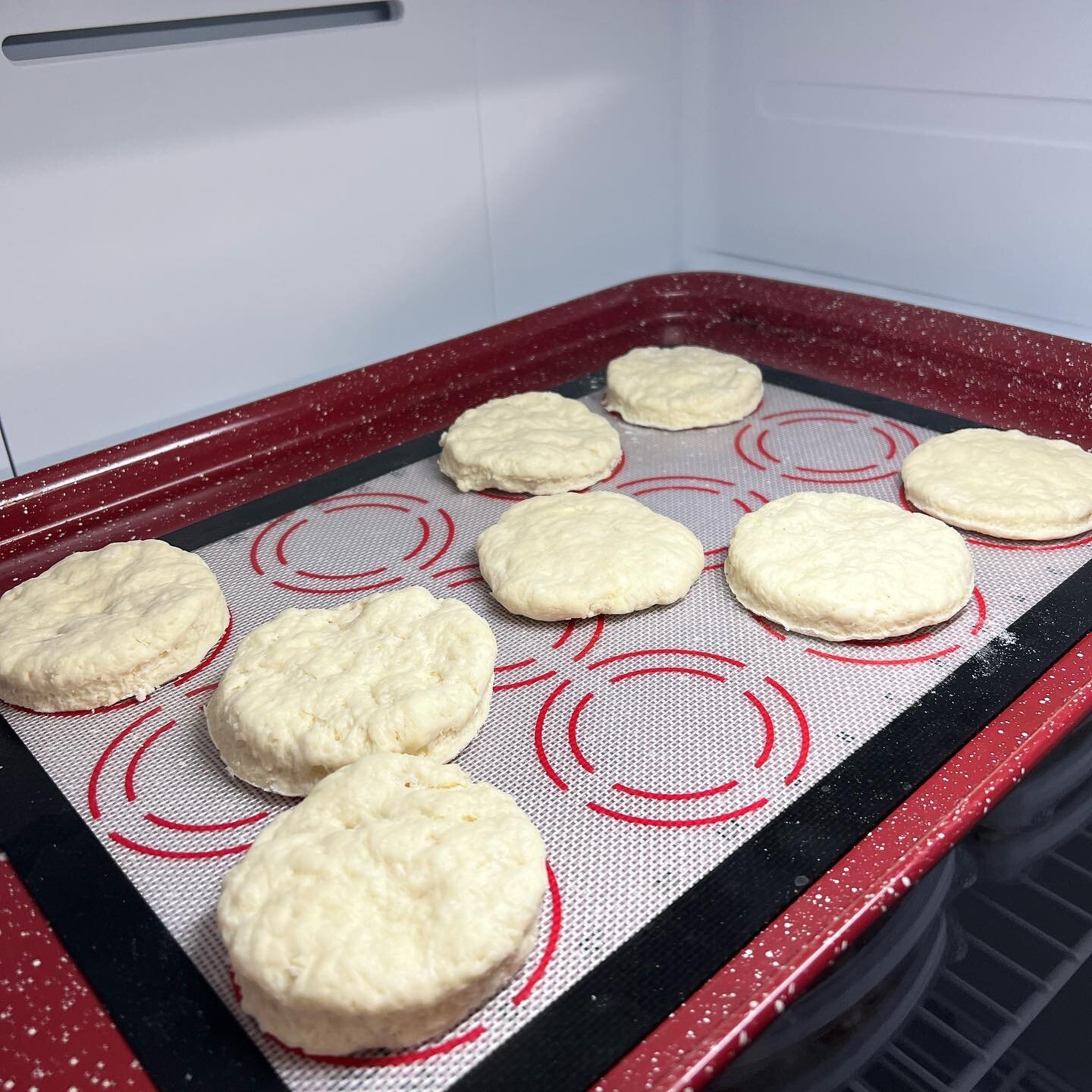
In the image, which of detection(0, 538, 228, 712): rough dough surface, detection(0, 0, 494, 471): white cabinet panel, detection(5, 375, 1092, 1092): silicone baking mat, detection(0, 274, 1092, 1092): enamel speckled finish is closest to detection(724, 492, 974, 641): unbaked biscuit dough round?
detection(5, 375, 1092, 1092): silicone baking mat

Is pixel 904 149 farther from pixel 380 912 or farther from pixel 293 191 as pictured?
pixel 380 912

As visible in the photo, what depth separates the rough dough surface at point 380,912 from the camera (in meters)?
0.73

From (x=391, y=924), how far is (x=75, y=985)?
9.8 inches

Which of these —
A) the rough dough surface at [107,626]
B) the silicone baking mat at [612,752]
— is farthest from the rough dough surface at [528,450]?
the rough dough surface at [107,626]

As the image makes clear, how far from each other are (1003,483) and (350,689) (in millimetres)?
844

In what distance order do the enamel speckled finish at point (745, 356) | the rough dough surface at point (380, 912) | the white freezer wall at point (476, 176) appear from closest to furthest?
1. the rough dough surface at point (380, 912)
2. the enamel speckled finish at point (745, 356)
3. the white freezer wall at point (476, 176)

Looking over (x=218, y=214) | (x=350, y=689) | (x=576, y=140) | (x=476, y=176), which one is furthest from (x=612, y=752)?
(x=576, y=140)

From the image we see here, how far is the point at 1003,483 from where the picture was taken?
130 centimetres

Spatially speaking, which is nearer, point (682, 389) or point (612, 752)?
point (612, 752)

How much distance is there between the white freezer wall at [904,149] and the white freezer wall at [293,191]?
0.15 metres

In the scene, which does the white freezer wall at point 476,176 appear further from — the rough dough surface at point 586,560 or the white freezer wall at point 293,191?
the rough dough surface at point 586,560

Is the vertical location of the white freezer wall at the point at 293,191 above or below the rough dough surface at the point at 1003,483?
above

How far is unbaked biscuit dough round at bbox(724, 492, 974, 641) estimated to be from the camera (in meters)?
1.11

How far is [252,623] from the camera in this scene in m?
1.20
